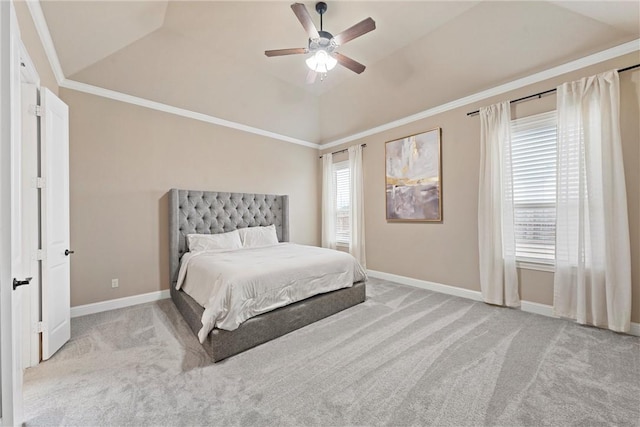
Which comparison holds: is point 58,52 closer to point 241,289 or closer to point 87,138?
point 87,138

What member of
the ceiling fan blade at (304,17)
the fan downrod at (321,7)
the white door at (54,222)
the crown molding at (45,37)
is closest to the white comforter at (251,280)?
the white door at (54,222)

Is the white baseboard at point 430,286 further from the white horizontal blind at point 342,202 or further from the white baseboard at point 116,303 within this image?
the white baseboard at point 116,303

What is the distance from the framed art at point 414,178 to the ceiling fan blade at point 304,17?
234 centimetres

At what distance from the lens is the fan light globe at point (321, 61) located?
288 centimetres

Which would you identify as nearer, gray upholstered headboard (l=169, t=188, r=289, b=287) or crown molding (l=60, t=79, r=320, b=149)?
crown molding (l=60, t=79, r=320, b=149)

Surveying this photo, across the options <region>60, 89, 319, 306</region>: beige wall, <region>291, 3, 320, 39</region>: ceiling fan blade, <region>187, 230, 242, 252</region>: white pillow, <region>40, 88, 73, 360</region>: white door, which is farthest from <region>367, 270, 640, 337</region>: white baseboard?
<region>40, 88, 73, 360</region>: white door

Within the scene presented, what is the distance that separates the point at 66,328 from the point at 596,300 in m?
5.22

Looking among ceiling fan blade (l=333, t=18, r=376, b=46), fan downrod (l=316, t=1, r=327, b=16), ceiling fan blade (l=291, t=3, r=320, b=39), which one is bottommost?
ceiling fan blade (l=333, t=18, r=376, b=46)

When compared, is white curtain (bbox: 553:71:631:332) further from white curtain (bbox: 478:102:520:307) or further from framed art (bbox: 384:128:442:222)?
framed art (bbox: 384:128:442:222)

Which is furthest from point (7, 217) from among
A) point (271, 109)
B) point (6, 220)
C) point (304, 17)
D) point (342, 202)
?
point (342, 202)

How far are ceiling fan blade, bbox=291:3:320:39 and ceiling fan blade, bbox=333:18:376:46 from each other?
0.79 feet

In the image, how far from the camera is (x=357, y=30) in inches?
102

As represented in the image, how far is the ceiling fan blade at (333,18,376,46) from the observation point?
8.14 ft

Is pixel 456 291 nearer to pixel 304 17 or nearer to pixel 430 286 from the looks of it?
pixel 430 286
